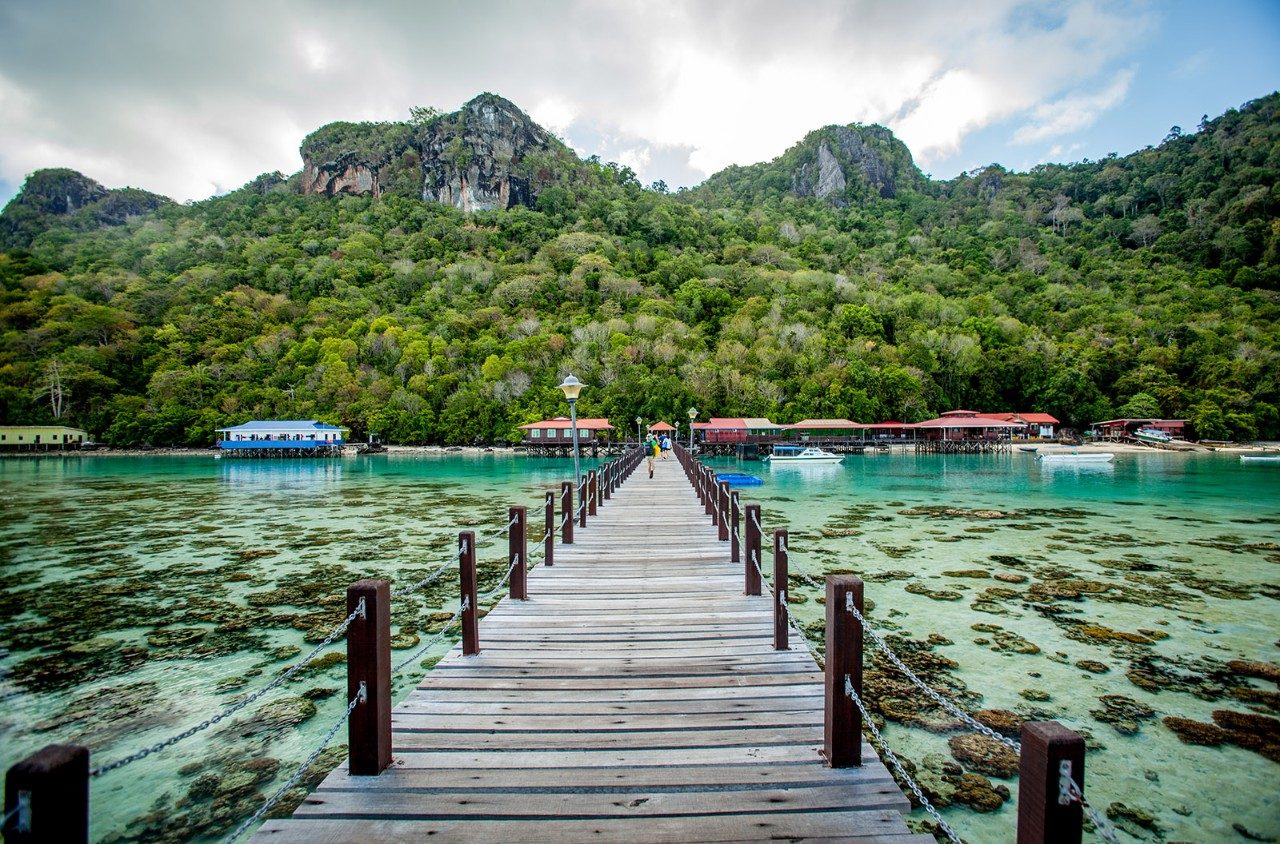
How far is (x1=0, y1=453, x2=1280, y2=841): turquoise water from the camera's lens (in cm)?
486

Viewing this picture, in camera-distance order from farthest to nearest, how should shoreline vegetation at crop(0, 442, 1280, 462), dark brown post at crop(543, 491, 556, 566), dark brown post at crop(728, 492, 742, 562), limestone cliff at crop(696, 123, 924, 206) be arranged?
limestone cliff at crop(696, 123, 924, 206), shoreline vegetation at crop(0, 442, 1280, 462), dark brown post at crop(728, 492, 742, 562), dark brown post at crop(543, 491, 556, 566)

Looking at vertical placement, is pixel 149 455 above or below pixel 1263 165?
below

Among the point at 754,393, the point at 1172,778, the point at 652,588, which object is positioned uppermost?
the point at 754,393

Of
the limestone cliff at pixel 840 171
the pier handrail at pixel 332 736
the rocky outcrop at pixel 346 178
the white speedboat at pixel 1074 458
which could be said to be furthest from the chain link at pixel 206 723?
the limestone cliff at pixel 840 171

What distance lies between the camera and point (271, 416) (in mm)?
63812

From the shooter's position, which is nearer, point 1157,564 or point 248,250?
point 1157,564

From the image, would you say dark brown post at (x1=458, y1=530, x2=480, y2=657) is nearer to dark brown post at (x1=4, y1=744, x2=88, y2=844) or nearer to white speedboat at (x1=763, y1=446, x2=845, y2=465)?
dark brown post at (x1=4, y1=744, x2=88, y2=844)

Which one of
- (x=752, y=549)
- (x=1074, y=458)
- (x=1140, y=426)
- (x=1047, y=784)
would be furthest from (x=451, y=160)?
(x=1047, y=784)

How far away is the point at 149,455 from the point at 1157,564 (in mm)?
77490

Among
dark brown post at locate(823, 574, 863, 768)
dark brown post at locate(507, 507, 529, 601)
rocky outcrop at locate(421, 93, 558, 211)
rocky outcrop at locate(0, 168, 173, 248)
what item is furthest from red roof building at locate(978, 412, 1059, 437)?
rocky outcrop at locate(0, 168, 173, 248)

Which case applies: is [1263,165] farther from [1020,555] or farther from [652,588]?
[652,588]

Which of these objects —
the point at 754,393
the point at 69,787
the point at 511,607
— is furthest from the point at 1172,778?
the point at 754,393

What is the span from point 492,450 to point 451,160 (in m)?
83.2

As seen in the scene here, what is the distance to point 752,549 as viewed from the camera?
6.27m
